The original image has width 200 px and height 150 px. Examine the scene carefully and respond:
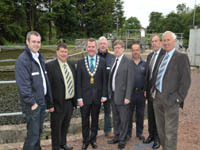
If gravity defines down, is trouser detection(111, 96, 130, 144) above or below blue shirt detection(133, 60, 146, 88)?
below

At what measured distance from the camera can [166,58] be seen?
3215 millimetres

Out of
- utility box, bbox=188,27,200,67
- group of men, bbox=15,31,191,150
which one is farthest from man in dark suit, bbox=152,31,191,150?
utility box, bbox=188,27,200,67

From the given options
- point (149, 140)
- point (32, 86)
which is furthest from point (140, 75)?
point (32, 86)

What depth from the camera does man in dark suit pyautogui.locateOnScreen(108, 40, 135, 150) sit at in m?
3.60

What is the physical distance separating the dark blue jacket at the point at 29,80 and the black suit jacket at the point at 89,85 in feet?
2.25

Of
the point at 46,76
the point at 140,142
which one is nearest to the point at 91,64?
the point at 46,76

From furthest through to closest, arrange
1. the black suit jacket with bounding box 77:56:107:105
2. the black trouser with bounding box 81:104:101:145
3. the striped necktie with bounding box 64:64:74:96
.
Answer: the black trouser with bounding box 81:104:101:145, the black suit jacket with bounding box 77:56:107:105, the striped necktie with bounding box 64:64:74:96

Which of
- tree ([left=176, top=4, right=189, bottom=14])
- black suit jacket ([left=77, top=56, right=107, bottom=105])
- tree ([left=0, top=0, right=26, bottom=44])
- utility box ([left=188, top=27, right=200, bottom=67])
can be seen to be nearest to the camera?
black suit jacket ([left=77, top=56, right=107, bottom=105])

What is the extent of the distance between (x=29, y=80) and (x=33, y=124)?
29.2 inches

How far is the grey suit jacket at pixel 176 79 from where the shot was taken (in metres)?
2.98

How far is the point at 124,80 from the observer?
362 centimetres

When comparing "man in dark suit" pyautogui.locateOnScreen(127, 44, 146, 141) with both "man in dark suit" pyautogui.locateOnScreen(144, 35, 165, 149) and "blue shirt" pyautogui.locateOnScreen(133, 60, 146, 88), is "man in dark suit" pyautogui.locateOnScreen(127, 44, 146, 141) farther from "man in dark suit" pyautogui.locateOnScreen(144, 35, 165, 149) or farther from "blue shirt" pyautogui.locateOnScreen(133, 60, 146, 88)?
"man in dark suit" pyautogui.locateOnScreen(144, 35, 165, 149)

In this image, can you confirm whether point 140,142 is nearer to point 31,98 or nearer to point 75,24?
point 31,98

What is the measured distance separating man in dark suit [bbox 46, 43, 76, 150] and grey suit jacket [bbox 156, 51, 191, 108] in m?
1.69
